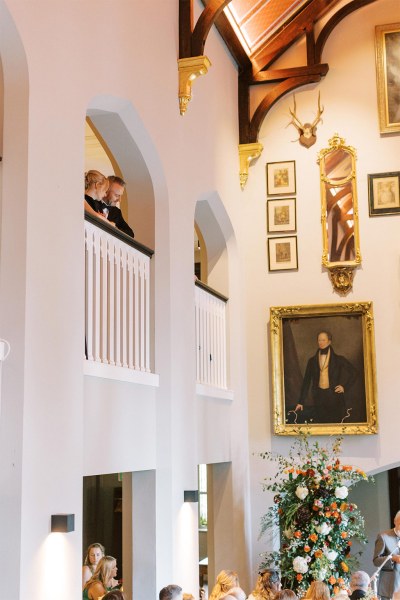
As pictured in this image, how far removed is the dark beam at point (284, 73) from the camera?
13.3 metres

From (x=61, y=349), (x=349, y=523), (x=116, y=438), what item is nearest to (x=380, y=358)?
(x=349, y=523)

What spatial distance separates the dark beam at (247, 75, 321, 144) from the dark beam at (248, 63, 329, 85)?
69 mm

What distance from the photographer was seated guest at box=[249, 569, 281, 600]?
8.66 metres

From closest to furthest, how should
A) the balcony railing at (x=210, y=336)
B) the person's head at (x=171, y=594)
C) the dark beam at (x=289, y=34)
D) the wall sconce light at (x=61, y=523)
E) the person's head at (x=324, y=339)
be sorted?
the wall sconce light at (x=61, y=523)
the person's head at (x=171, y=594)
the balcony railing at (x=210, y=336)
the person's head at (x=324, y=339)
the dark beam at (x=289, y=34)

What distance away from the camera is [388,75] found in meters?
13.2

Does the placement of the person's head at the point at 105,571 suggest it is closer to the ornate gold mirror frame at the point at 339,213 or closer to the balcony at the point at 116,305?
the balcony at the point at 116,305

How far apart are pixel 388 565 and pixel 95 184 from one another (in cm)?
690

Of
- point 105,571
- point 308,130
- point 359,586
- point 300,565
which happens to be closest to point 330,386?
point 300,565

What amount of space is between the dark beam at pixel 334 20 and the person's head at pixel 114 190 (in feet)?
21.0

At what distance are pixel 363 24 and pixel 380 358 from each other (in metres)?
5.22

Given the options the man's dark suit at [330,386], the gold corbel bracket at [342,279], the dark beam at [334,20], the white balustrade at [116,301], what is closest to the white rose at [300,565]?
the man's dark suit at [330,386]

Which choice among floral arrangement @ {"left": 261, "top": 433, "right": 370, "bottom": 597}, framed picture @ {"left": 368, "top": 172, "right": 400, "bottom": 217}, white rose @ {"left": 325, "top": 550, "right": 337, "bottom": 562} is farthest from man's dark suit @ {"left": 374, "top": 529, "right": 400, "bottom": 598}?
A: framed picture @ {"left": 368, "top": 172, "right": 400, "bottom": 217}

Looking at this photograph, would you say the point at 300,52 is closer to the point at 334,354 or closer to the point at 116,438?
the point at 334,354

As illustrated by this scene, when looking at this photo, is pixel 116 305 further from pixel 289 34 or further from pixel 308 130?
pixel 289 34
